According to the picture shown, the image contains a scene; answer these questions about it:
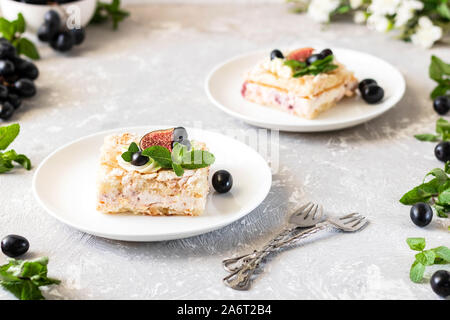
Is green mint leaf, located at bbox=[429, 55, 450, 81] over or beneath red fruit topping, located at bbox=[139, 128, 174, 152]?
over

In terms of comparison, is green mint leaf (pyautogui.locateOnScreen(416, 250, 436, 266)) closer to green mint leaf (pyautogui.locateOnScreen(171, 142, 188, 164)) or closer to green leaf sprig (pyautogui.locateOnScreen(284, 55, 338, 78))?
green mint leaf (pyautogui.locateOnScreen(171, 142, 188, 164))

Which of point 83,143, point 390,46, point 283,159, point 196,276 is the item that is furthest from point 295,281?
point 390,46

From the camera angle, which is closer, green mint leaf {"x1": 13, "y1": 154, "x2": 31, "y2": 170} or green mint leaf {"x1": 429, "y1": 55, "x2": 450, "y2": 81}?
green mint leaf {"x1": 13, "y1": 154, "x2": 31, "y2": 170}

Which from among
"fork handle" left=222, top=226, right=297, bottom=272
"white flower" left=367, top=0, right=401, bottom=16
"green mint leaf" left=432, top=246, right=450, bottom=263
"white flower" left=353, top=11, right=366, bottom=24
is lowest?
"fork handle" left=222, top=226, right=297, bottom=272

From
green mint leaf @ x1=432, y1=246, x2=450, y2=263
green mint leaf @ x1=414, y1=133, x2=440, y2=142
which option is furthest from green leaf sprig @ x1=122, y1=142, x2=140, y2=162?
green mint leaf @ x1=414, y1=133, x2=440, y2=142

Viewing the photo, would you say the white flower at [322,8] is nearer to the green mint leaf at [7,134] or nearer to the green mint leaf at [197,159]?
the green mint leaf at [197,159]

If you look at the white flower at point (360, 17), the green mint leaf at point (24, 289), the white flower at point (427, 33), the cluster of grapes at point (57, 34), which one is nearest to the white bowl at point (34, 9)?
the cluster of grapes at point (57, 34)
